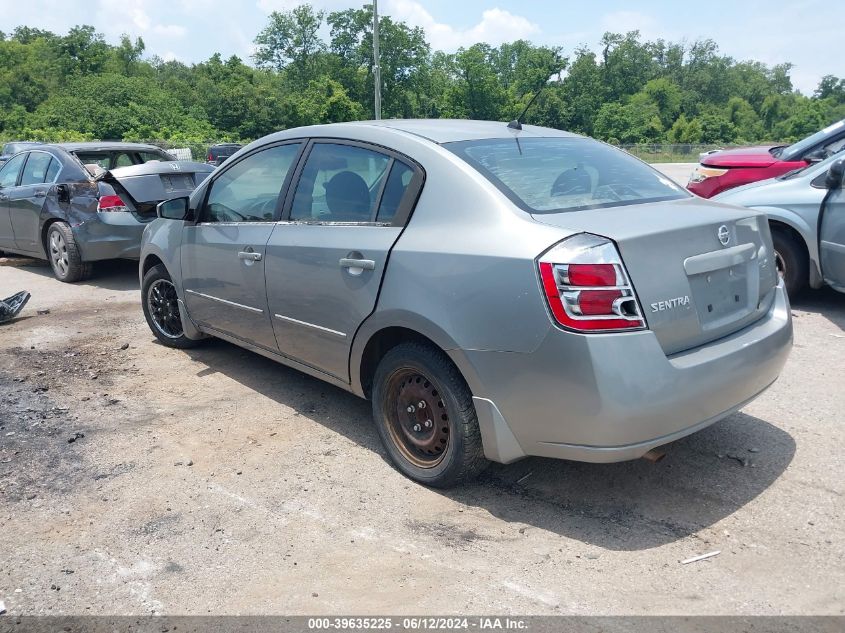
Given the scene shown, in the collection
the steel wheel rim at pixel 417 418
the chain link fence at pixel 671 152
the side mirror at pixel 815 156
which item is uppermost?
the chain link fence at pixel 671 152

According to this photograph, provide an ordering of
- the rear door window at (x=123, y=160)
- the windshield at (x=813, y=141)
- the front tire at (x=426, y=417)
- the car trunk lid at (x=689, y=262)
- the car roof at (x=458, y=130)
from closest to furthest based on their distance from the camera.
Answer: the car trunk lid at (x=689, y=262) < the front tire at (x=426, y=417) < the car roof at (x=458, y=130) < the windshield at (x=813, y=141) < the rear door window at (x=123, y=160)

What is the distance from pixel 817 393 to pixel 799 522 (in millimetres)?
1809

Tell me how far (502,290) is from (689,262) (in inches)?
32.9

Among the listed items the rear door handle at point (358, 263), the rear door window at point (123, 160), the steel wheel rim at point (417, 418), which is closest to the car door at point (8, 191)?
the rear door window at point (123, 160)

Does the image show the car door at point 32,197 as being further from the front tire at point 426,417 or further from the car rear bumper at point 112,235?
the front tire at point 426,417

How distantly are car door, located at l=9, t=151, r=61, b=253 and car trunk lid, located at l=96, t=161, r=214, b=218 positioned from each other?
90 cm

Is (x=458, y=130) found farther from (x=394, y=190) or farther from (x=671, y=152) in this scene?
(x=671, y=152)

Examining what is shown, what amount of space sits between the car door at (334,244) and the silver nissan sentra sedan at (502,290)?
1 cm

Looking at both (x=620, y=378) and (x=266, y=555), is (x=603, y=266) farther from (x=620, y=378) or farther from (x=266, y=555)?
(x=266, y=555)

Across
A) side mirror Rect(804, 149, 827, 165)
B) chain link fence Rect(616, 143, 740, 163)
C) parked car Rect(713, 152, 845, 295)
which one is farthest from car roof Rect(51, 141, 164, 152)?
chain link fence Rect(616, 143, 740, 163)

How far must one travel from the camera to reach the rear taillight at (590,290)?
9.93ft

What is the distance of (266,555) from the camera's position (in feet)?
10.6

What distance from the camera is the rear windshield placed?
357cm

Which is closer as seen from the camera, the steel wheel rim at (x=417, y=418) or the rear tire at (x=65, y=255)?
the steel wheel rim at (x=417, y=418)
